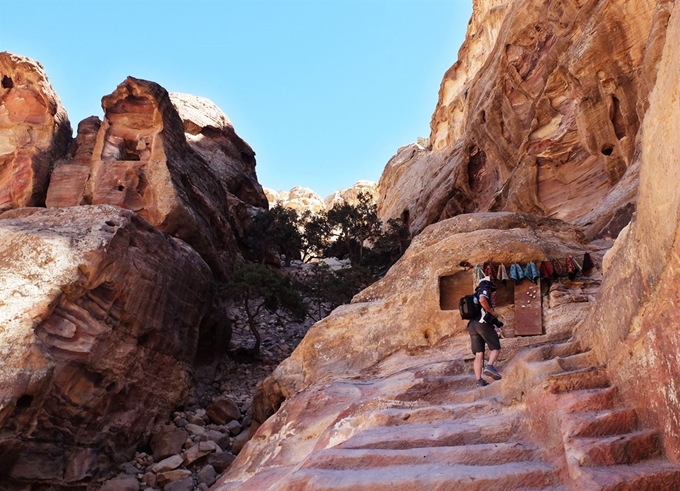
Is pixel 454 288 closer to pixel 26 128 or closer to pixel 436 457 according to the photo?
pixel 436 457

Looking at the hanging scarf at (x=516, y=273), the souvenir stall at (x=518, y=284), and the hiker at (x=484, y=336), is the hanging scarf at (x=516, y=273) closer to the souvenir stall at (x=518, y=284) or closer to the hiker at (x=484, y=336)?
the souvenir stall at (x=518, y=284)

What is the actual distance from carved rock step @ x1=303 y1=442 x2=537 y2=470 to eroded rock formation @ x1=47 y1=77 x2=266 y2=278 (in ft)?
62.8

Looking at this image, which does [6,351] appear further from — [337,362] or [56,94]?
[56,94]

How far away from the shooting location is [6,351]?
11523 mm

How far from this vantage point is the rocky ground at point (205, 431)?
13.7 meters

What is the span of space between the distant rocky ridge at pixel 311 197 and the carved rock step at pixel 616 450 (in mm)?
63768

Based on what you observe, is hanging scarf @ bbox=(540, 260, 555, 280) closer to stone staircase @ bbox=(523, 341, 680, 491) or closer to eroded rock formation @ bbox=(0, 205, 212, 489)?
stone staircase @ bbox=(523, 341, 680, 491)

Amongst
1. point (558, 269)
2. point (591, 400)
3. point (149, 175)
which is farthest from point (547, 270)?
point (149, 175)

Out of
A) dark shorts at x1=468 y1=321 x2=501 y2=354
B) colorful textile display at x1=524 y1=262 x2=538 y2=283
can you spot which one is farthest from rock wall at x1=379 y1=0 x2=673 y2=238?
dark shorts at x1=468 y1=321 x2=501 y2=354

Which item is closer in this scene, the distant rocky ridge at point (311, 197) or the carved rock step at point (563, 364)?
the carved rock step at point (563, 364)

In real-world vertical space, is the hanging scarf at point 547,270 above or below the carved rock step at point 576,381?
above

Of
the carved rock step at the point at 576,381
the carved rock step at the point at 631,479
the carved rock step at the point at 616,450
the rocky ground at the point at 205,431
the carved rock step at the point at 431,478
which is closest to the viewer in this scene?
the carved rock step at the point at 631,479

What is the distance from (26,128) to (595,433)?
2955 cm

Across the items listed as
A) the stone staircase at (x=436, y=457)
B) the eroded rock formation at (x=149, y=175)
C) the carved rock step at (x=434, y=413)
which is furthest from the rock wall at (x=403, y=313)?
the eroded rock formation at (x=149, y=175)
